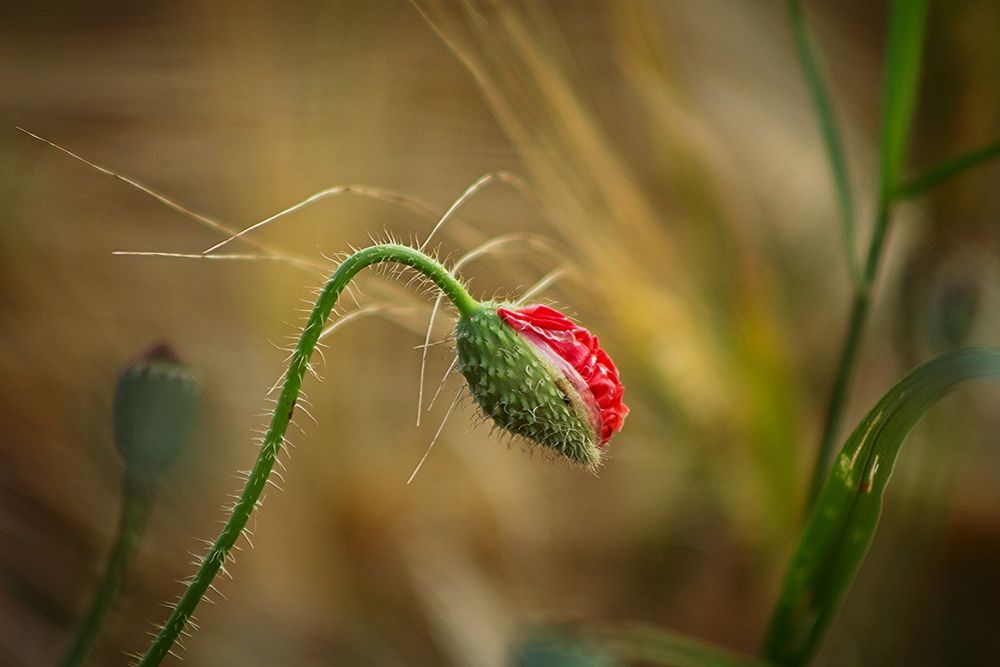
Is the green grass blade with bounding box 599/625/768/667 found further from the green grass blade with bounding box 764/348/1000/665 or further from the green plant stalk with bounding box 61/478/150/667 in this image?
the green plant stalk with bounding box 61/478/150/667

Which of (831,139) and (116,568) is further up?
(831,139)

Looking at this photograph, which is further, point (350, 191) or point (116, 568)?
point (350, 191)

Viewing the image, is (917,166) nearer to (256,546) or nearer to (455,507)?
(455,507)

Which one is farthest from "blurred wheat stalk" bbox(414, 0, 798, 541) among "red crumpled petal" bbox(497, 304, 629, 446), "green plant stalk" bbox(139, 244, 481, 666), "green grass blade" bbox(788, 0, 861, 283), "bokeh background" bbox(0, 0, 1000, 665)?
"green plant stalk" bbox(139, 244, 481, 666)

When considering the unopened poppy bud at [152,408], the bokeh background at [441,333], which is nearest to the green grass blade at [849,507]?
the bokeh background at [441,333]

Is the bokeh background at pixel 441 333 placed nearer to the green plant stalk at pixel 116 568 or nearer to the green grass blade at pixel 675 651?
the green grass blade at pixel 675 651

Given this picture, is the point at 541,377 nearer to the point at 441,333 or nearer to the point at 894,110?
the point at 894,110

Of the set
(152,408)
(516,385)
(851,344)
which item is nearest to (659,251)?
(851,344)
